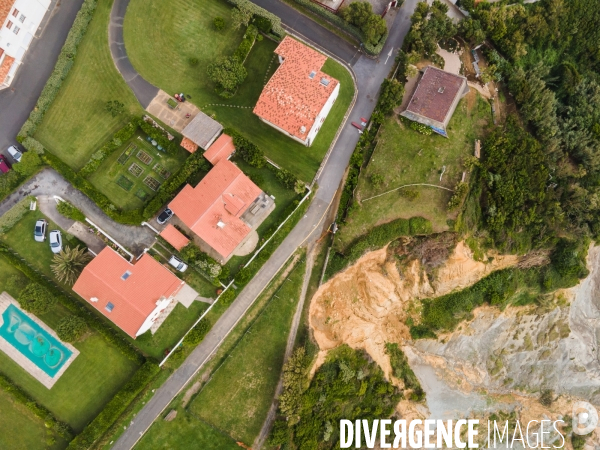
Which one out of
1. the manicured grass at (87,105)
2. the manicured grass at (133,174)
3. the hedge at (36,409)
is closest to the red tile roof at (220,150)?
the manicured grass at (133,174)

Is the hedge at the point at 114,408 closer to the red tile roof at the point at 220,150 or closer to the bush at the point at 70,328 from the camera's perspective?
the bush at the point at 70,328

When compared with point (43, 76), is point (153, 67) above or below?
above

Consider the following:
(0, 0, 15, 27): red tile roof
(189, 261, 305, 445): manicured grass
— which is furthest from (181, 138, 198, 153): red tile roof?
(0, 0, 15, 27): red tile roof

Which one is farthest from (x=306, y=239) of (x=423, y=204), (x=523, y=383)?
(x=523, y=383)

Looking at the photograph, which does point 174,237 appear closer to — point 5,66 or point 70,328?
point 70,328

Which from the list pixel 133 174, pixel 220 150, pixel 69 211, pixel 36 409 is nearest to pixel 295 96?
pixel 220 150

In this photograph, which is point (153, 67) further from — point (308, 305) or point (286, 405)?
point (286, 405)
